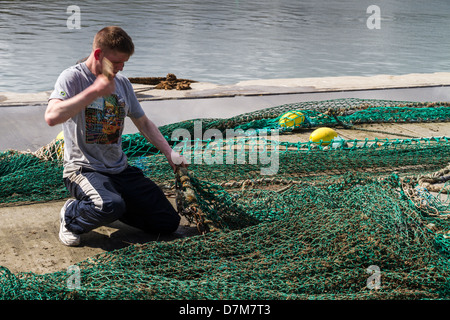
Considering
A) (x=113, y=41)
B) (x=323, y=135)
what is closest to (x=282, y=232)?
(x=113, y=41)

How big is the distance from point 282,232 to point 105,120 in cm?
146

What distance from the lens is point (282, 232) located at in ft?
12.6

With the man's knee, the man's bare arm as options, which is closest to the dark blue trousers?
the man's knee

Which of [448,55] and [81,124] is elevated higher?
[81,124]

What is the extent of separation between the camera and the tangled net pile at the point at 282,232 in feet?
10.4

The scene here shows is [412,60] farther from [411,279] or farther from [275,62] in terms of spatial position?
[411,279]

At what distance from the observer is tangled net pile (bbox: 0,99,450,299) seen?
3.18 meters

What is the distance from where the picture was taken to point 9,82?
40.0 feet

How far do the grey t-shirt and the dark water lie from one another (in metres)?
8.08

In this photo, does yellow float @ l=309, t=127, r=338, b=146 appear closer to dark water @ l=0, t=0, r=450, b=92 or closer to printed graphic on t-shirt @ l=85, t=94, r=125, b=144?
printed graphic on t-shirt @ l=85, t=94, r=125, b=144

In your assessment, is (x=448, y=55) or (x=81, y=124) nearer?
(x=81, y=124)

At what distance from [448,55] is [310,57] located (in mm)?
4721

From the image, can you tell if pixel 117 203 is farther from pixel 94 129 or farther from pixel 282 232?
pixel 282 232
